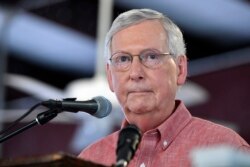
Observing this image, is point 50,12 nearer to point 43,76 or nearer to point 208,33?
point 43,76

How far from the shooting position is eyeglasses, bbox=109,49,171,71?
8.47 feet

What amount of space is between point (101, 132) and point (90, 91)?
0.44 metres

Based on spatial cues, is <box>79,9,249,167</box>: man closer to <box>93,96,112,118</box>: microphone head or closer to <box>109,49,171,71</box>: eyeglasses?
<box>109,49,171,71</box>: eyeglasses

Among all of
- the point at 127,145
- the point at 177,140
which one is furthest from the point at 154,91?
the point at 127,145

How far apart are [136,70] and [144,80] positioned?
0.04 metres

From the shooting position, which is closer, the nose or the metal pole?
the nose

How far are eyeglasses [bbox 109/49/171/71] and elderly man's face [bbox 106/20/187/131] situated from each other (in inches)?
0.4

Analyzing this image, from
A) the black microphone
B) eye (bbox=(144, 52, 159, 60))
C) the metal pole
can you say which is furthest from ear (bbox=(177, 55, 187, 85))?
the metal pole

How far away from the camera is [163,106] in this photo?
261 centimetres

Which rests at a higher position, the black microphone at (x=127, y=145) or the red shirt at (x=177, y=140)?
the black microphone at (x=127, y=145)

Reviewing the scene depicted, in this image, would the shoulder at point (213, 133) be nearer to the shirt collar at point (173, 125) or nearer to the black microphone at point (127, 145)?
the shirt collar at point (173, 125)

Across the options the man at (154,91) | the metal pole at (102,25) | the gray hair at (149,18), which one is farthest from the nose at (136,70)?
the metal pole at (102,25)

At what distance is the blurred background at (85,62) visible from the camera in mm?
5324

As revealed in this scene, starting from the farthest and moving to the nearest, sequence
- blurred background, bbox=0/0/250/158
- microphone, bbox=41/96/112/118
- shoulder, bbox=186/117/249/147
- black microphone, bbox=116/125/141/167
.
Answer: blurred background, bbox=0/0/250/158 → shoulder, bbox=186/117/249/147 → microphone, bbox=41/96/112/118 → black microphone, bbox=116/125/141/167
